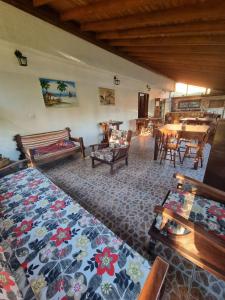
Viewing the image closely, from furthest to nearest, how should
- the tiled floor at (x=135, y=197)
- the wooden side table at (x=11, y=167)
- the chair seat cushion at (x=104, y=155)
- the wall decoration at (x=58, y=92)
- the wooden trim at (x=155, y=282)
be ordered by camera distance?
the wall decoration at (x=58, y=92), the chair seat cushion at (x=104, y=155), the wooden side table at (x=11, y=167), the tiled floor at (x=135, y=197), the wooden trim at (x=155, y=282)

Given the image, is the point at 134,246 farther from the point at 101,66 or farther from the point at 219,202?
the point at 101,66

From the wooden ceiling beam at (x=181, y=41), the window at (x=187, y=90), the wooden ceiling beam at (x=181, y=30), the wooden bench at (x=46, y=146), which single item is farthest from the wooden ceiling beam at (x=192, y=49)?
the window at (x=187, y=90)

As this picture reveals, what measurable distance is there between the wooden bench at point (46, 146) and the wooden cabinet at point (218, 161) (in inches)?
114

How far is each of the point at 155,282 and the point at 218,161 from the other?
1445 millimetres

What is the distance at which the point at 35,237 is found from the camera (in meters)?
1.10

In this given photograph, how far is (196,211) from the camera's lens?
4.16 ft

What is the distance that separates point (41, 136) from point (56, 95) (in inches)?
47.2

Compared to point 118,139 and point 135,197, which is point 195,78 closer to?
point 118,139

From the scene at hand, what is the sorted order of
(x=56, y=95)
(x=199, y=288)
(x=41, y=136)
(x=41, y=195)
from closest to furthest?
(x=199, y=288) < (x=41, y=195) < (x=41, y=136) < (x=56, y=95)

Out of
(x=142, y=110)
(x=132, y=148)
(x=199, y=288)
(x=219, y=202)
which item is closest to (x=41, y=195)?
(x=199, y=288)

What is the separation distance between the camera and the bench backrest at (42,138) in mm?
3121

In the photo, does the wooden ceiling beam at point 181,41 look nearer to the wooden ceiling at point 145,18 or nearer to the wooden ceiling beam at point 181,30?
the wooden ceiling at point 145,18

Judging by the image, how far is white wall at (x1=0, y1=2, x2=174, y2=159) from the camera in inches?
74.9

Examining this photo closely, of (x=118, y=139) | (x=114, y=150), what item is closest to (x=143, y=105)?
(x=118, y=139)
